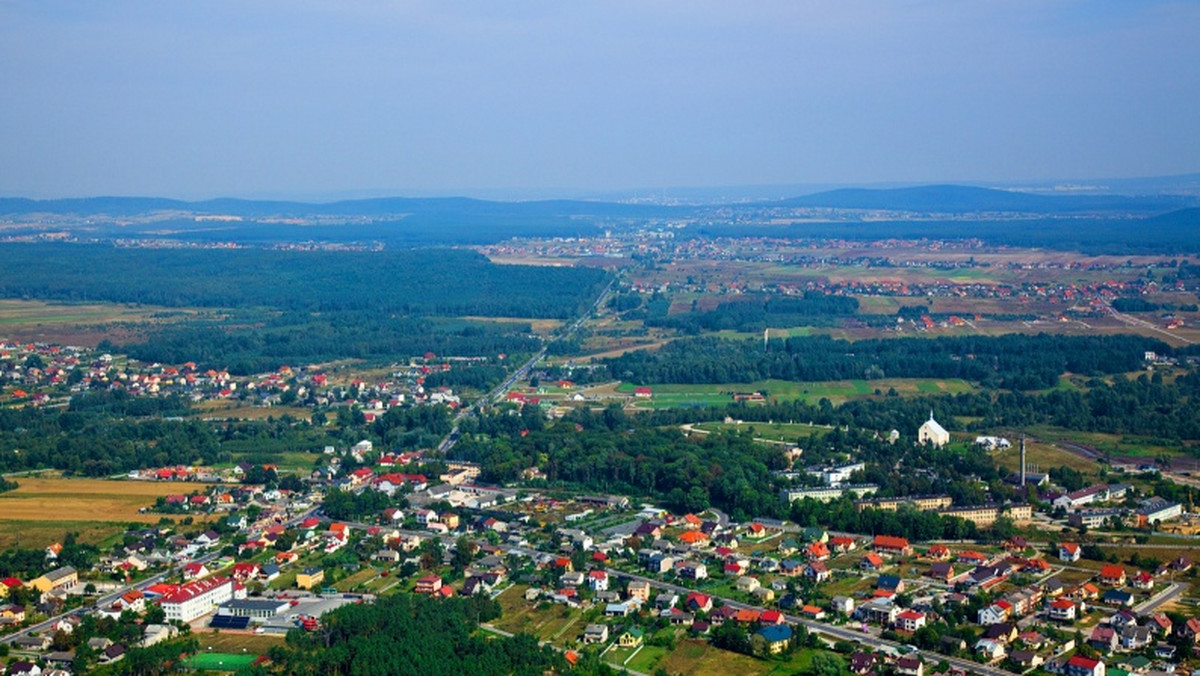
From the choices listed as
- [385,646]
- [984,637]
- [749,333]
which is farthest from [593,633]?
[749,333]

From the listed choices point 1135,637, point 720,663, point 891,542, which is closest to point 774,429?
point 891,542

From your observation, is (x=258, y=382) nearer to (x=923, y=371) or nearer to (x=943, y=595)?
(x=923, y=371)

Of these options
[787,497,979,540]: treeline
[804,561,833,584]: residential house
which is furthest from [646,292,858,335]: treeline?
[804,561,833,584]: residential house

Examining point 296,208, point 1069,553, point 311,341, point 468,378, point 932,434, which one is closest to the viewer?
point 1069,553

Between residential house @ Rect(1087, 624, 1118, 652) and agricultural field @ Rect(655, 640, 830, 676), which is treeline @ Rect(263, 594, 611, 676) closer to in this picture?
agricultural field @ Rect(655, 640, 830, 676)

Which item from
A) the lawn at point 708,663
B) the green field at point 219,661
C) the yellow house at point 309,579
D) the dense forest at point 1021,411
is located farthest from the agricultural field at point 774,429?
the green field at point 219,661

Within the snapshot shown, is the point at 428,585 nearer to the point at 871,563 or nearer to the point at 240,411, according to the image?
the point at 871,563

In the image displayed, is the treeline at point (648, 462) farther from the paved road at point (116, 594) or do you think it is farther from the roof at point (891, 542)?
the paved road at point (116, 594)
